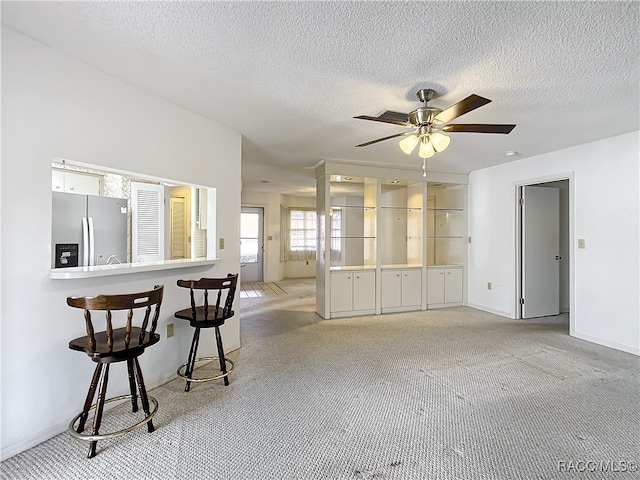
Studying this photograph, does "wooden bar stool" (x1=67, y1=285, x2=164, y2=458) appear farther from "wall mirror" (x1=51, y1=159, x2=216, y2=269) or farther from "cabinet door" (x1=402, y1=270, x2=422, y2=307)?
"cabinet door" (x1=402, y1=270, x2=422, y2=307)

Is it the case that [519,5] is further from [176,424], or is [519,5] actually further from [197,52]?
[176,424]

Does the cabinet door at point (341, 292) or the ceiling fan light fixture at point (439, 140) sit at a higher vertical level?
the ceiling fan light fixture at point (439, 140)

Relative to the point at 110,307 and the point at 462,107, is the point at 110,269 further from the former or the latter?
the point at 462,107

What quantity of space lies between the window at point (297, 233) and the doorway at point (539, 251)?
537 cm

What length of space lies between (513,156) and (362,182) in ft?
7.25

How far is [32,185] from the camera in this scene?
193cm

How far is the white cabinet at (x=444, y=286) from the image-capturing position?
5.66 m

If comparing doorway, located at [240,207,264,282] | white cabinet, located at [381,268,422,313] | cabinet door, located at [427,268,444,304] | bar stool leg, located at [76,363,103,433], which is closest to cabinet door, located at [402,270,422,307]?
white cabinet, located at [381,268,422,313]

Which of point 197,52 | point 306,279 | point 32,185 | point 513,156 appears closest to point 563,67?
point 197,52

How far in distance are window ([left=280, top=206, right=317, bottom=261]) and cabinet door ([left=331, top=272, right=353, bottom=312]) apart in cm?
428

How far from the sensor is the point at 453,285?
19.1 feet

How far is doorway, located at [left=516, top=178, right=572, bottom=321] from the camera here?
16.4ft

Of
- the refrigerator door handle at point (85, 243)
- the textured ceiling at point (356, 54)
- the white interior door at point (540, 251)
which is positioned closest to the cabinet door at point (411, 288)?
the white interior door at point (540, 251)

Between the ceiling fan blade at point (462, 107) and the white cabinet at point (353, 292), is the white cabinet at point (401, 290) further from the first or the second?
the ceiling fan blade at point (462, 107)
